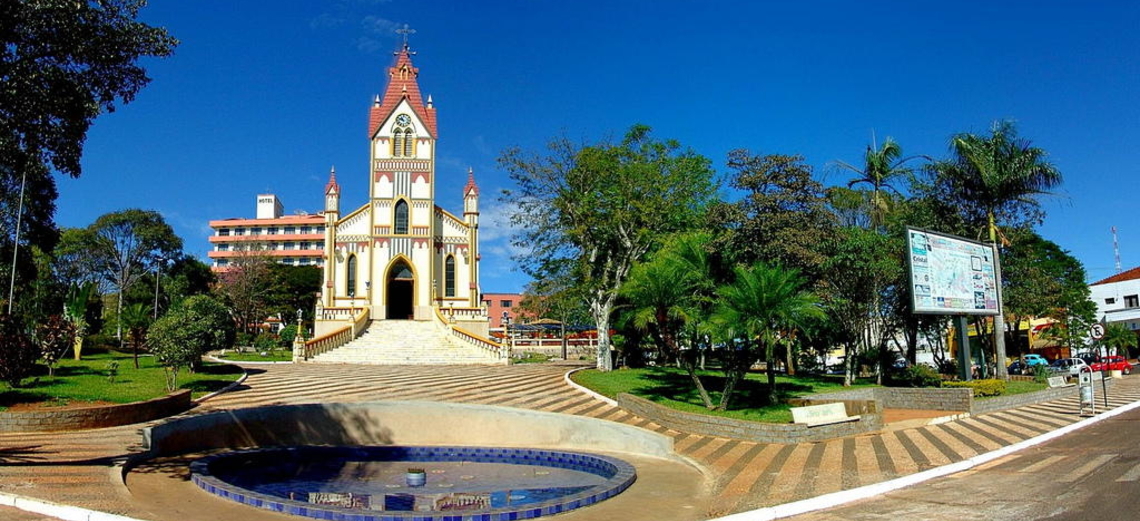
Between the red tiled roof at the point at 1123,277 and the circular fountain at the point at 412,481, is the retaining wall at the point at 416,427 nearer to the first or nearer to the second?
the circular fountain at the point at 412,481

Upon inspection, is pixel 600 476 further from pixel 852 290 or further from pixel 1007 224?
pixel 1007 224

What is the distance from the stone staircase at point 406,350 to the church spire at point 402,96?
1492 centimetres

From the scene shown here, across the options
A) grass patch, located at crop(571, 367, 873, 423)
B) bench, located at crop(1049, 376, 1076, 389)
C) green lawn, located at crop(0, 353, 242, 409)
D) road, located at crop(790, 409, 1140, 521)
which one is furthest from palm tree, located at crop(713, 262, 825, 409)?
bench, located at crop(1049, 376, 1076, 389)

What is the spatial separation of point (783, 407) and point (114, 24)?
672 inches

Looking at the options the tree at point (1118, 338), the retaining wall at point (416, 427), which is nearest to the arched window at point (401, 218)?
the retaining wall at point (416, 427)

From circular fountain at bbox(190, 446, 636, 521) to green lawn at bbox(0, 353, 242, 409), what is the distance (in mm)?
4630

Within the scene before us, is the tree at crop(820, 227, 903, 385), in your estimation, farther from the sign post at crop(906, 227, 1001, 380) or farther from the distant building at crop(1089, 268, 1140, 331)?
the distant building at crop(1089, 268, 1140, 331)

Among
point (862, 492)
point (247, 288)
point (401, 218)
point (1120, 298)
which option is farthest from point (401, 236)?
point (1120, 298)

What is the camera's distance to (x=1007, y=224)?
28734mm

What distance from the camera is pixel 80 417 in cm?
1402

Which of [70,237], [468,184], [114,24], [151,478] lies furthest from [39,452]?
[70,237]

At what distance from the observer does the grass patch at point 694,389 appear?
731 inches

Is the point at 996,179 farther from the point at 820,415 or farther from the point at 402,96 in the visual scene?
the point at 402,96

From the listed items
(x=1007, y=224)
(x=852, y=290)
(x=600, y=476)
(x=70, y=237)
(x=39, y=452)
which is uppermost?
(x=70, y=237)
